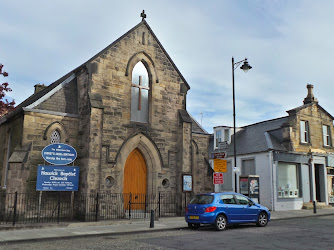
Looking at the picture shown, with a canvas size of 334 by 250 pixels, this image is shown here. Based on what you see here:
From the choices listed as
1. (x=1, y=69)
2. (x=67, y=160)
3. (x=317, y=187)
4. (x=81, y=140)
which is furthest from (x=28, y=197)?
(x=317, y=187)

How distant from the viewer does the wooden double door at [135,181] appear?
17.7 metres

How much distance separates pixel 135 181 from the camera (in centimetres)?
1811

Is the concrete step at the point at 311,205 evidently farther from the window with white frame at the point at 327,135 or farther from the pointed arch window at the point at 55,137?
the pointed arch window at the point at 55,137

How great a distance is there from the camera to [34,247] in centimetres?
963

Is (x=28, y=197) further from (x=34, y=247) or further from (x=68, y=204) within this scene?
(x=34, y=247)

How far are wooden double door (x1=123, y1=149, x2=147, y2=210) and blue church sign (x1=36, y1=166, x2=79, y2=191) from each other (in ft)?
9.96

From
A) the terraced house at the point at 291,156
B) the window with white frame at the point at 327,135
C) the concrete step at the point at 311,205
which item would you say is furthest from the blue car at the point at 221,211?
the window with white frame at the point at 327,135

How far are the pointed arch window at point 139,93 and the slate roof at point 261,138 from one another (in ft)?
34.3

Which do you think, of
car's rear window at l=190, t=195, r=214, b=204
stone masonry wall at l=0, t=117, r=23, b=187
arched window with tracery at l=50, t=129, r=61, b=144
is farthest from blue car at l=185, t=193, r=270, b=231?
stone masonry wall at l=0, t=117, r=23, b=187

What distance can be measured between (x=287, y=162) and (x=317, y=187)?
4609 mm

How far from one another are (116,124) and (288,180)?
14680 mm

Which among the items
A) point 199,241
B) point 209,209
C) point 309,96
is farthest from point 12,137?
point 309,96

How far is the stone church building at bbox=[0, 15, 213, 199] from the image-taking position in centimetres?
1563

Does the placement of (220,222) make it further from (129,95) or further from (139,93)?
(139,93)
